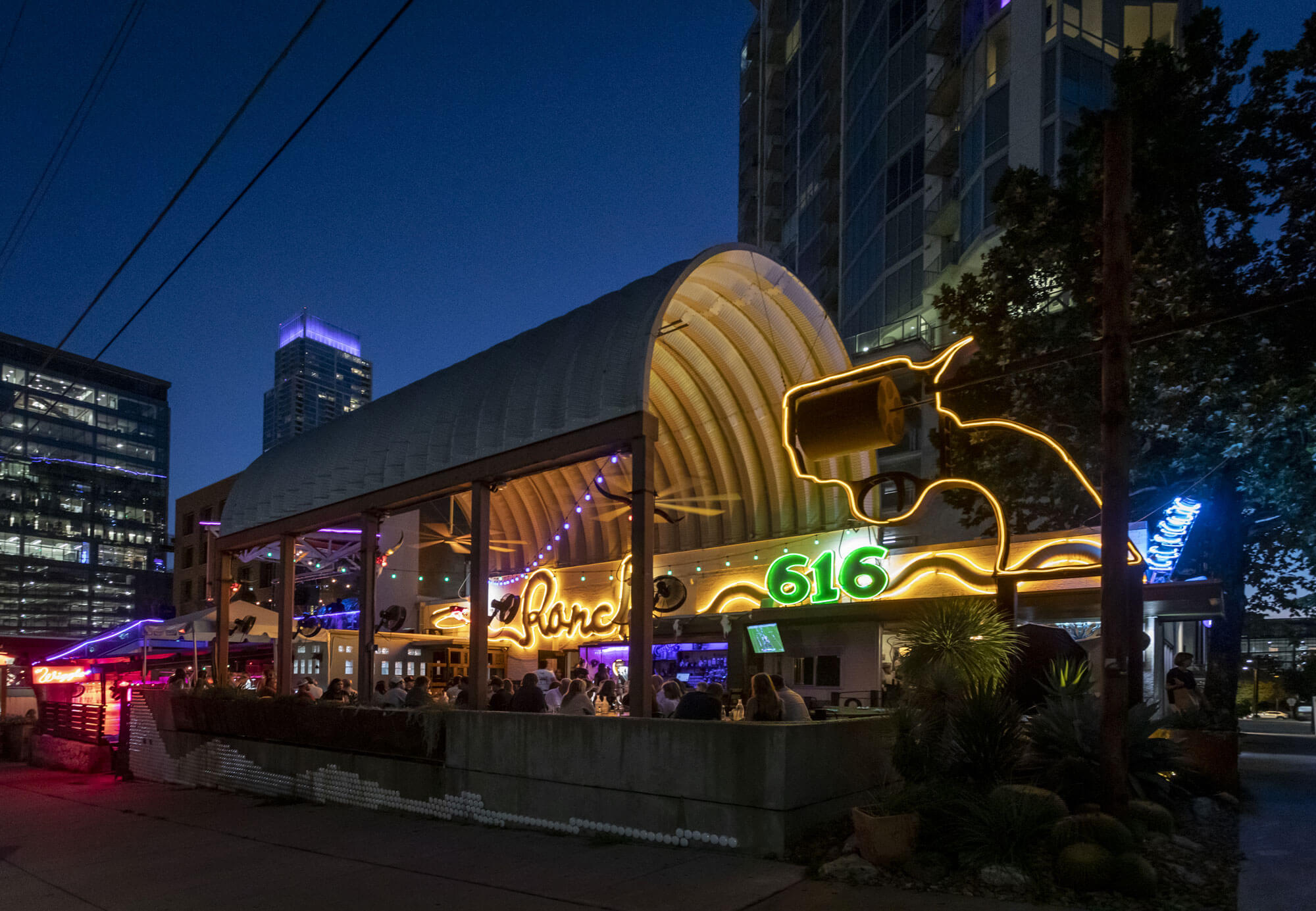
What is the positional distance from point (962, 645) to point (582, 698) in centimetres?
569

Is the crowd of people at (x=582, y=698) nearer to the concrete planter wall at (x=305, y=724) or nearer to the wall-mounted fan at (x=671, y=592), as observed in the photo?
the concrete planter wall at (x=305, y=724)

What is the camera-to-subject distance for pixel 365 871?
31.3 feet

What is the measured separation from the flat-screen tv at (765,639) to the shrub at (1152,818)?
11882mm

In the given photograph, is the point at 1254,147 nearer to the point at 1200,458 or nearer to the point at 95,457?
the point at 1200,458

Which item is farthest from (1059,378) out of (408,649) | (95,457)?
(95,457)

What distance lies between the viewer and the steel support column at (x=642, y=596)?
456 inches

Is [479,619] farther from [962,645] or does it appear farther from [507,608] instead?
[507,608]

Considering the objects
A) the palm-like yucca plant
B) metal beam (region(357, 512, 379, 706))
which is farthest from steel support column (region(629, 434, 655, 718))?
metal beam (region(357, 512, 379, 706))

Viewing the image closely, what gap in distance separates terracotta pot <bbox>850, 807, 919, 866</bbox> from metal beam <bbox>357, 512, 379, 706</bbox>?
10165 mm

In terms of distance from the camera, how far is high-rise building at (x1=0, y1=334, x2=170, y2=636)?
137750 mm

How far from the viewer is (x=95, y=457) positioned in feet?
487

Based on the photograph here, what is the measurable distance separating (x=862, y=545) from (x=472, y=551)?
805cm

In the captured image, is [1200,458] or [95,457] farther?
[95,457]

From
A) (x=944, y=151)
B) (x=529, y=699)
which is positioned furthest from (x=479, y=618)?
(x=944, y=151)
